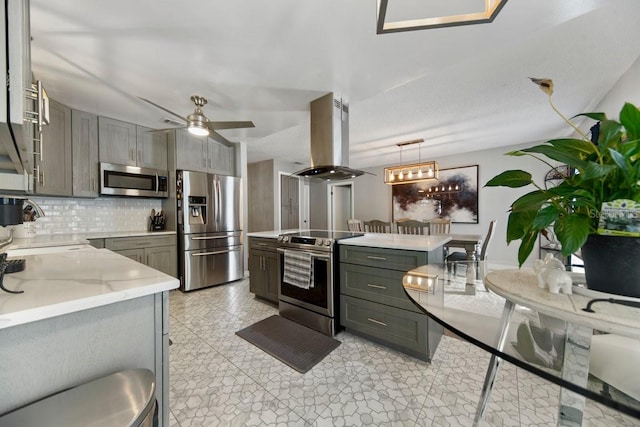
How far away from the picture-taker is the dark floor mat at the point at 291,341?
6.15 feet

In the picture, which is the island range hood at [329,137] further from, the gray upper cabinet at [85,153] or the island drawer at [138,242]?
the gray upper cabinet at [85,153]

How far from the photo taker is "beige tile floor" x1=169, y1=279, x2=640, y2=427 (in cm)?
133

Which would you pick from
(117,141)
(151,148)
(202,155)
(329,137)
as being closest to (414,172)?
(329,137)

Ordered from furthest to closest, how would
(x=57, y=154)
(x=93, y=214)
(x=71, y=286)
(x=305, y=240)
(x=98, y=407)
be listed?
1. (x=93, y=214)
2. (x=57, y=154)
3. (x=305, y=240)
4. (x=71, y=286)
5. (x=98, y=407)

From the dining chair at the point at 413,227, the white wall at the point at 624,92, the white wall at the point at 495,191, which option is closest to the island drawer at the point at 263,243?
the dining chair at the point at 413,227

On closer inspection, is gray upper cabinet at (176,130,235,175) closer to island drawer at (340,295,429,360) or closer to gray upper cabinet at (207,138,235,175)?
gray upper cabinet at (207,138,235,175)

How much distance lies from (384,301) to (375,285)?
142mm

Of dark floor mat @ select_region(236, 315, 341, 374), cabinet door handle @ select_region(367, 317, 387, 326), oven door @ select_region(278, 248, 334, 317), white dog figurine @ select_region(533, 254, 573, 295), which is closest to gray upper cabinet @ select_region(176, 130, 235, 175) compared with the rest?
oven door @ select_region(278, 248, 334, 317)

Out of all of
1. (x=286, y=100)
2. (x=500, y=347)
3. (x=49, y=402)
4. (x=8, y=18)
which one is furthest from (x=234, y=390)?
(x=286, y=100)

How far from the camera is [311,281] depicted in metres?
2.28

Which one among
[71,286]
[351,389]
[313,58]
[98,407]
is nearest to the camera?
[98,407]

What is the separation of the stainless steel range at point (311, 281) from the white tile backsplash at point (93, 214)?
2458mm

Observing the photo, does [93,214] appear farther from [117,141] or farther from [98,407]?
[98,407]

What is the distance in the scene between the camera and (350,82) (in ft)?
7.32
